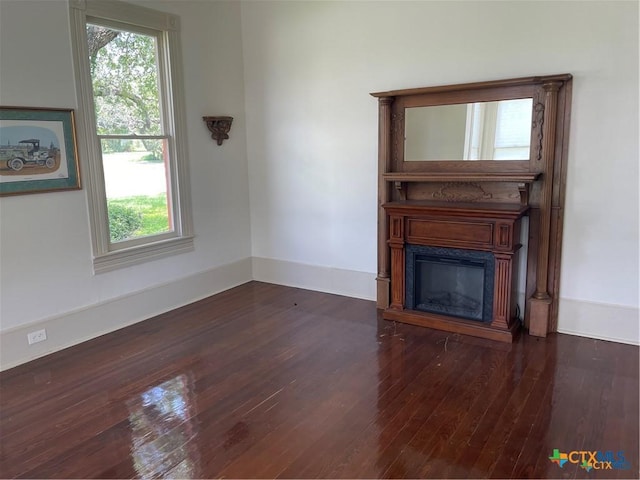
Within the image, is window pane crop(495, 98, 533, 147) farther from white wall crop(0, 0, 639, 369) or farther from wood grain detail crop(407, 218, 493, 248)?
wood grain detail crop(407, 218, 493, 248)

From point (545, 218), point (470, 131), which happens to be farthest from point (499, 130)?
point (545, 218)

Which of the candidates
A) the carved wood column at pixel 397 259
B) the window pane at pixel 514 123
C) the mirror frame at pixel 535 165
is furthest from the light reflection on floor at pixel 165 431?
the window pane at pixel 514 123

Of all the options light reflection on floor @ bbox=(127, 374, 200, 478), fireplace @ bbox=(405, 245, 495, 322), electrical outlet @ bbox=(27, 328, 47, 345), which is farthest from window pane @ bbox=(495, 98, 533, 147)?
electrical outlet @ bbox=(27, 328, 47, 345)

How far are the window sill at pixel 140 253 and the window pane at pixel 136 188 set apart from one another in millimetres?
118

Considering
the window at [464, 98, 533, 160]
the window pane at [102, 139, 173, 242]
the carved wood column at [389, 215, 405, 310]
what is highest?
the window at [464, 98, 533, 160]

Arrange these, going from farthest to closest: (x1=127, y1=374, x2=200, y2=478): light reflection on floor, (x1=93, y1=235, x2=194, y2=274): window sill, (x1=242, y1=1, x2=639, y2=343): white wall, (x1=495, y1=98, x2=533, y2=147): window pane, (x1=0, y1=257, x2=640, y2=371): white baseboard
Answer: (x1=93, y1=235, x2=194, y2=274): window sill < (x1=495, y1=98, x2=533, y2=147): window pane < (x1=0, y1=257, x2=640, y2=371): white baseboard < (x1=242, y1=1, x2=639, y2=343): white wall < (x1=127, y1=374, x2=200, y2=478): light reflection on floor

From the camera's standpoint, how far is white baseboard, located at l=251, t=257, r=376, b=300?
4.59 meters

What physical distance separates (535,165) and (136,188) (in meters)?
3.22

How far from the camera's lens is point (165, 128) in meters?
4.29

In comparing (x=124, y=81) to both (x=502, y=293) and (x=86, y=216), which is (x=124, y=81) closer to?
(x=86, y=216)

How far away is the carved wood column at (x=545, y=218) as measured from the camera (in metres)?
3.37

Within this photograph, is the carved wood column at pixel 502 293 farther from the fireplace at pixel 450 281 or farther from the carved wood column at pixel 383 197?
the carved wood column at pixel 383 197

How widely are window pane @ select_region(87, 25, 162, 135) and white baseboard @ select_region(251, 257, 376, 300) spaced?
72.2 inches

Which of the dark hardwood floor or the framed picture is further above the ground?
the framed picture
